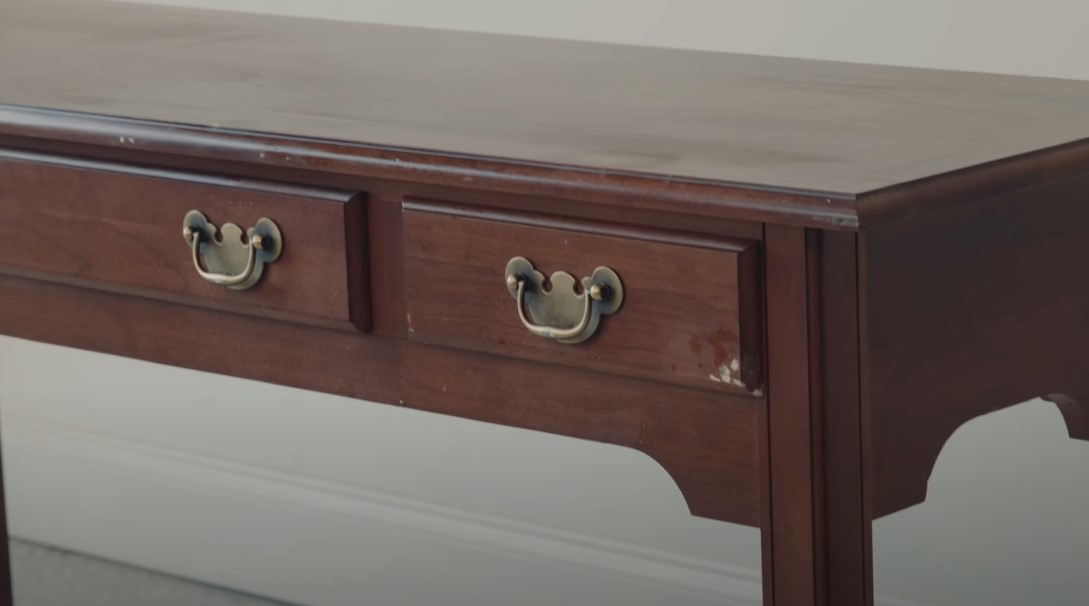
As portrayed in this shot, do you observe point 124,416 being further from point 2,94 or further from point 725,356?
point 725,356

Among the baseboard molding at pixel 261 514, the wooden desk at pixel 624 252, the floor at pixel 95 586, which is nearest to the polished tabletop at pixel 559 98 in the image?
the wooden desk at pixel 624 252

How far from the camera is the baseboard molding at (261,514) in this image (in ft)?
7.36

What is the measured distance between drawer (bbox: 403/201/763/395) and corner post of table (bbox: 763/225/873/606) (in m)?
0.02

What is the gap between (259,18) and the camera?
79.6 inches

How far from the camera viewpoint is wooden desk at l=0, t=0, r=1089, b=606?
1124 mm

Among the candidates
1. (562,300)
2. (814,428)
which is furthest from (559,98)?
(814,428)

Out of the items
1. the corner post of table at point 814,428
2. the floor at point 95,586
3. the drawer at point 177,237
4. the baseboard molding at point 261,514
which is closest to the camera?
the corner post of table at point 814,428

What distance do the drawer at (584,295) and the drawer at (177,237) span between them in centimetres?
7

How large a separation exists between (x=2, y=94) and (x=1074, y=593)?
128 cm

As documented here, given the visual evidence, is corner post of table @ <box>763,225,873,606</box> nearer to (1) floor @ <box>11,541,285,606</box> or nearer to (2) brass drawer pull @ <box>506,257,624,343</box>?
(2) brass drawer pull @ <box>506,257,624,343</box>

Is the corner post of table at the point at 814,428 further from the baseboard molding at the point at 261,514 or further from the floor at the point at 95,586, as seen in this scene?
the floor at the point at 95,586

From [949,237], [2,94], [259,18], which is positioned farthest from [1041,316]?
[259,18]

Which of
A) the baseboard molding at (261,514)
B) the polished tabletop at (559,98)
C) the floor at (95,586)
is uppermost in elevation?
the polished tabletop at (559,98)

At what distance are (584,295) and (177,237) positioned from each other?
1.30 feet
